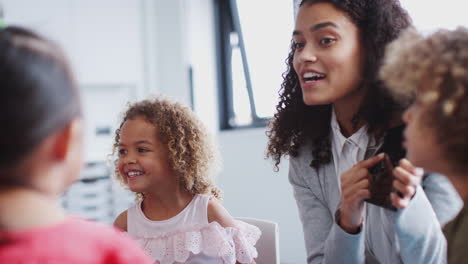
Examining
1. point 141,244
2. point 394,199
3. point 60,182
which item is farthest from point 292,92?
point 60,182

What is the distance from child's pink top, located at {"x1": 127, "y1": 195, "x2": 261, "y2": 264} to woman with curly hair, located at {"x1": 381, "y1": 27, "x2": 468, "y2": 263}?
A: 0.81 m

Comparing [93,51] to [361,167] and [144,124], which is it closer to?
[144,124]

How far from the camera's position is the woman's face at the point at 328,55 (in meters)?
1.29

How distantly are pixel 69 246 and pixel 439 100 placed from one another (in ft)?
2.00

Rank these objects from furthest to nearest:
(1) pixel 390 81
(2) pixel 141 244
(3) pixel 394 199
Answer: (2) pixel 141 244
(3) pixel 394 199
(1) pixel 390 81

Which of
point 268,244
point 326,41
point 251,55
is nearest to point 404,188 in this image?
point 326,41

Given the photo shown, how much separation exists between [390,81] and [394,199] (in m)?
0.26

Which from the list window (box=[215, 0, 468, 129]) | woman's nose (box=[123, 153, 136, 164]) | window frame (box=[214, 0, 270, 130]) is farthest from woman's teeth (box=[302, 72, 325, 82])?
window frame (box=[214, 0, 270, 130])

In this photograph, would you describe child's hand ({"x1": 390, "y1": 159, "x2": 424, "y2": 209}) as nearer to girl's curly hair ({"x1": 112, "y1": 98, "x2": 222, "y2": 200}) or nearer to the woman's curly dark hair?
the woman's curly dark hair

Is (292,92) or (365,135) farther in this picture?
(292,92)

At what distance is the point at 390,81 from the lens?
0.89 meters

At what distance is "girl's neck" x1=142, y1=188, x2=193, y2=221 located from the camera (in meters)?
1.71

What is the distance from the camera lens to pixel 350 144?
4.48 feet

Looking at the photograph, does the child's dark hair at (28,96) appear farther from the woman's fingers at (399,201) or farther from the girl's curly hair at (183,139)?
the girl's curly hair at (183,139)
